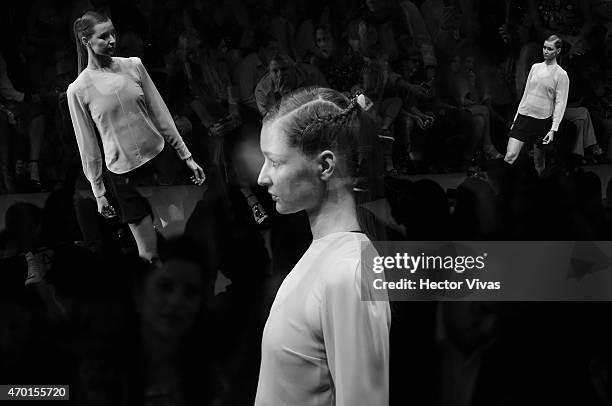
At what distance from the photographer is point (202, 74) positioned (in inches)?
136

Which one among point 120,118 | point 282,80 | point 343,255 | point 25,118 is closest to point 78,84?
point 120,118

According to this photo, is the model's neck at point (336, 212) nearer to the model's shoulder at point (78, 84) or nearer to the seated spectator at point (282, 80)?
the seated spectator at point (282, 80)

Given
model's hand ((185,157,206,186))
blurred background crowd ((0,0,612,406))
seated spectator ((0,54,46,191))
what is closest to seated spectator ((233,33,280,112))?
blurred background crowd ((0,0,612,406))

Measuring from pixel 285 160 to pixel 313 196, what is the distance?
0.11 meters

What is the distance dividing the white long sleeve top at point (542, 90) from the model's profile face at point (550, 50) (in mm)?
28

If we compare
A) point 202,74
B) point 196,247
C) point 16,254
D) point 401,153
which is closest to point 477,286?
point 401,153

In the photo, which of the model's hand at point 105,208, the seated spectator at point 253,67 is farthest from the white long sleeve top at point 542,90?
the model's hand at point 105,208

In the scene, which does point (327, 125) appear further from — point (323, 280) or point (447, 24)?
point (447, 24)

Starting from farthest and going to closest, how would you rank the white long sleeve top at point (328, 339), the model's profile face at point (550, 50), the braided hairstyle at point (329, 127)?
the model's profile face at point (550, 50) < the braided hairstyle at point (329, 127) < the white long sleeve top at point (328, 339)

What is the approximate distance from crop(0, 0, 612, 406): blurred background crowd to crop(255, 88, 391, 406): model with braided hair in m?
1.12

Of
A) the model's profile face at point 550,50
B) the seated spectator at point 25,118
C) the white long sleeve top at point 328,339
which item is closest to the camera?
Answer: the white long sleeve top at point 328,339

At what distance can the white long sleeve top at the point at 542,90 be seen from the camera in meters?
3.35

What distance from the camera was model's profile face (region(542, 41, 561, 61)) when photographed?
334cm

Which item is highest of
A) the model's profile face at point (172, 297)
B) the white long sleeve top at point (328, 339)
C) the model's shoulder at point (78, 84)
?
the model's shoulder at point (78, 84)
